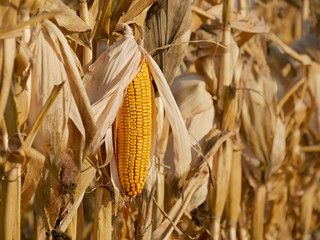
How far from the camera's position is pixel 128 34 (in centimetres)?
181

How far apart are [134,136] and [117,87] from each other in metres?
0.15

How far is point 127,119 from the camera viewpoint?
1.70 meters

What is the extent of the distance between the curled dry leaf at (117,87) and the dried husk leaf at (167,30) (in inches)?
7.8

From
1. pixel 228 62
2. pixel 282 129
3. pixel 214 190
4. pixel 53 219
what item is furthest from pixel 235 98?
pixel 53 219

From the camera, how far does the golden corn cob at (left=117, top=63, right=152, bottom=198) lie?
1.69 metres

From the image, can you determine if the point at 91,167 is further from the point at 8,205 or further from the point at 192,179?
the point at 192,179

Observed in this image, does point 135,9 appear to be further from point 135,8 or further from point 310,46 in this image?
point 310,46

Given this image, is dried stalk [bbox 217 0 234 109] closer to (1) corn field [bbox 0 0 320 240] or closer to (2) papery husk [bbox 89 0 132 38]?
(1) corn field [bbox 0 0 320 240]

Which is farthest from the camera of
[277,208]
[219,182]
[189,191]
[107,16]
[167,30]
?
[277,208]

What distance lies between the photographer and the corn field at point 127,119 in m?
1.54

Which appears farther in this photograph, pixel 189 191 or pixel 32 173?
pixel 189 191

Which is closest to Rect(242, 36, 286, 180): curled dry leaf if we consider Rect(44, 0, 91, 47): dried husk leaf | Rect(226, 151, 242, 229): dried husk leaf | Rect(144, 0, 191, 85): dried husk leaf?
Rect(226, 151, 242, 229): dried husk leaf

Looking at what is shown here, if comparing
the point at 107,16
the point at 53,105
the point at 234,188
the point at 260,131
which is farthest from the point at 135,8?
the point at 260,131

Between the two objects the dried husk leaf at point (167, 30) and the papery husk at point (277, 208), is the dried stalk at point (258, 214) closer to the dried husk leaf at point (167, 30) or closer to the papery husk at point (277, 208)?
the papery husk at point (277, 208)
